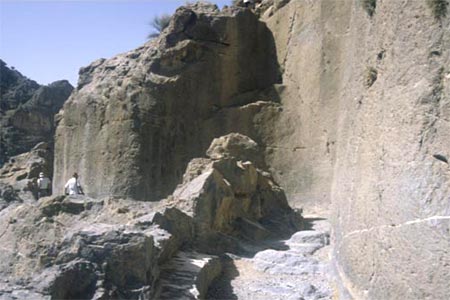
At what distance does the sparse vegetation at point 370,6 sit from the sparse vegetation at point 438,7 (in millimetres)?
1508

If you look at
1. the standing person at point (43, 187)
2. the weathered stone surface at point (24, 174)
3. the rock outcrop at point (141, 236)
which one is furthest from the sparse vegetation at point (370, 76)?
the standing person at point (43, 187)

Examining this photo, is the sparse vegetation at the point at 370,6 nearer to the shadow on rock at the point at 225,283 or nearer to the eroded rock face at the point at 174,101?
the shadow on rock at the point at 225,283

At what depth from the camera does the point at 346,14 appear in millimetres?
13820

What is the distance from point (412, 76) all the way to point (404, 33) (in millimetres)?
437

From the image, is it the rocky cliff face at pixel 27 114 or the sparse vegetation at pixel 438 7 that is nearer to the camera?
the sparse vegetation at pixel 438 7

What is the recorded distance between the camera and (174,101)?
17094 millimetres

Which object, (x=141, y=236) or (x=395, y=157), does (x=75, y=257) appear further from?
(x=395, y=157)

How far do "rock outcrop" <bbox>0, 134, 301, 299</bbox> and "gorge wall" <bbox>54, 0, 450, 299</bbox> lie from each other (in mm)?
1618

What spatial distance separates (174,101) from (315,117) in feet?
14.5

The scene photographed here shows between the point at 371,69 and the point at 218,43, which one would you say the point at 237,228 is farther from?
the point at 218,43

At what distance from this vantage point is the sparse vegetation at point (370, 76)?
6180 mm

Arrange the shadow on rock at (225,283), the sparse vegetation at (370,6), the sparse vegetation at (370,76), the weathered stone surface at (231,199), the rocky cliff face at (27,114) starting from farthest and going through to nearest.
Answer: the rocky cliff face at (27,114)
the weathered stone surface at (231,199)
the shadow on rock at (225,283)
the sparse vegetation at (370,6)
the sparse vegetation at (370,76)

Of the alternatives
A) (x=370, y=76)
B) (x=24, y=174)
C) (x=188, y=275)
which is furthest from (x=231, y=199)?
(x=24, y=174)

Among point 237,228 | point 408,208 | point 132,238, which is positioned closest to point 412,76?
point 408,208
